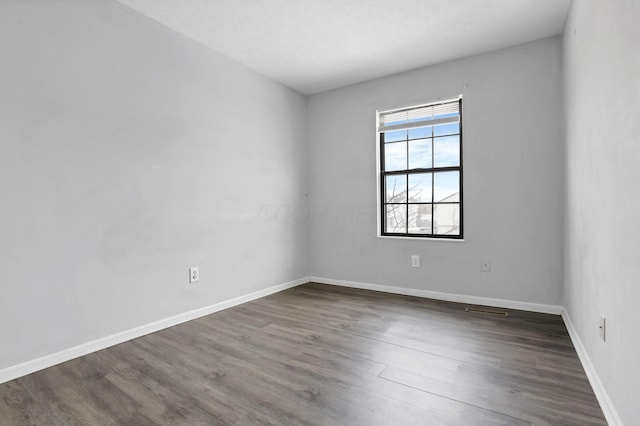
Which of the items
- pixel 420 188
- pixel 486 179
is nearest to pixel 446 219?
pixel 420 188

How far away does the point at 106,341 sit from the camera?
8.13 ft

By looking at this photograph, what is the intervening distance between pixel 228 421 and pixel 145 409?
1.52ft

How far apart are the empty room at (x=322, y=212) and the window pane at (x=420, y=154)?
3 cm

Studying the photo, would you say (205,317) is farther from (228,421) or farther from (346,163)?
(346,163)

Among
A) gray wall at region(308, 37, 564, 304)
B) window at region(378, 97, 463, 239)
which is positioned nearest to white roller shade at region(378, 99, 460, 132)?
window at region(378, 97, 463, 239)

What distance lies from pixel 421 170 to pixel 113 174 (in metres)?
3.07

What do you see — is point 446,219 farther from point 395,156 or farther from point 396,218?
point 395,156

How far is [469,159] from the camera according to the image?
3.50 meters

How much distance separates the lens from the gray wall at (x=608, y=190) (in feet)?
4.23

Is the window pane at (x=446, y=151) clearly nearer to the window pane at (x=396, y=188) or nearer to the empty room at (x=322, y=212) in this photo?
the empty room at (x=322, y=212)

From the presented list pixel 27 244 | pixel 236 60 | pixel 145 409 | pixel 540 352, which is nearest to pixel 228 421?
pixel 145 409

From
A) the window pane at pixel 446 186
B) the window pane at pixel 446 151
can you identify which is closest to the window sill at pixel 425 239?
the window pane at pixel 446 186

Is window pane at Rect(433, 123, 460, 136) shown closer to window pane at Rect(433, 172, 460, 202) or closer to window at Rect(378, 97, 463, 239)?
window at Rect(378, 97, 463, 239)

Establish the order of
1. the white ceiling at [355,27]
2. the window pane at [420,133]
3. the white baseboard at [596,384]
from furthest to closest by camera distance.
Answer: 1. the window pane at [420,133]
2. the white ceiling at [355,27]
3. the white baseboard at [596,384]
